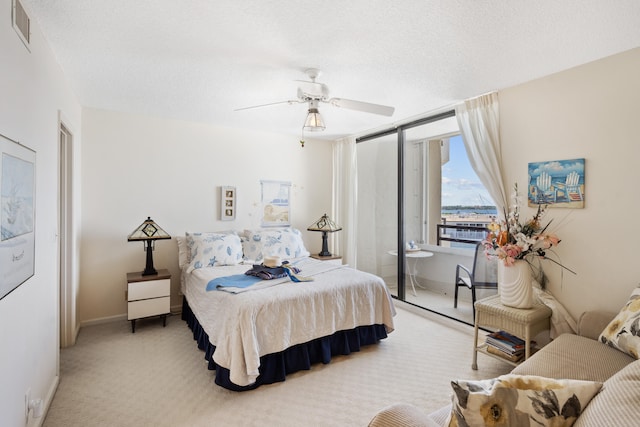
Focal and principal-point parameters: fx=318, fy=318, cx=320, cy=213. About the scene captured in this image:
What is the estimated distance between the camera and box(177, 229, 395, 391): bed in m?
2.35

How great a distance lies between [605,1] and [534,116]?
1.17 m

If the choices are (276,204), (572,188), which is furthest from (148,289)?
(572,188)

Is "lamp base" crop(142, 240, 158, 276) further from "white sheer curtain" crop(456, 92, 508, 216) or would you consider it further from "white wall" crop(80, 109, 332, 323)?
"white sheer curtain" crop(456, 92, 508, 216)

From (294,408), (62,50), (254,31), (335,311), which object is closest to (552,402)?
(294,408)

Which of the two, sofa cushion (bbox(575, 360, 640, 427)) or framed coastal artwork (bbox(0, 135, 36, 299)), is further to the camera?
framed coastal artwork (bbox(0, 135, 36, 299))

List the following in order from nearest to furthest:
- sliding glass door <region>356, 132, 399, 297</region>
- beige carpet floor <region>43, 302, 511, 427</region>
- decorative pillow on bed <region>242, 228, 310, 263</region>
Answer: beige carpet floor <region>43, 302, 511, 427</region>
decorative pillow on bed <region>242, 228, 310, 263</region>
sliding glass door <region>356, 132, 399, 297</region>

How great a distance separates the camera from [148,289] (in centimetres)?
343

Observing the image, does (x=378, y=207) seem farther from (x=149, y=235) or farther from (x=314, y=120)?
(x=149, y=235)

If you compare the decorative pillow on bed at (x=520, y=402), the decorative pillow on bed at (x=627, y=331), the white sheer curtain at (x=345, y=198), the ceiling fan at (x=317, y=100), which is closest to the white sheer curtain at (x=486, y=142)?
the ceiling fan at (x=317, y=100)

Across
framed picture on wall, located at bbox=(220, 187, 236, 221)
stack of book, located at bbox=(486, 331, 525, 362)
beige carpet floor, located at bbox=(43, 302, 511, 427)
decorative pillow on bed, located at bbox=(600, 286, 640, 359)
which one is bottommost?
beige carpet floor, located at bbox=(43, 302, 511, 427)

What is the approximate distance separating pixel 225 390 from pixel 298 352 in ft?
2.02

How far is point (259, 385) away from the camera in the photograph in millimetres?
2434

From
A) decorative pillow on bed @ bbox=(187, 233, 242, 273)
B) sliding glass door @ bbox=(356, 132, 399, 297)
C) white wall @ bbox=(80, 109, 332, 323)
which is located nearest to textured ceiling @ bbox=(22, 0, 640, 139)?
white wall @ bbox=(80, 109, 332, 323)

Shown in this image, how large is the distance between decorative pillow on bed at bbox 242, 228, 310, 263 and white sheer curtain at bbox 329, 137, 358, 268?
0.93 meters
